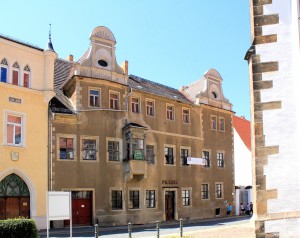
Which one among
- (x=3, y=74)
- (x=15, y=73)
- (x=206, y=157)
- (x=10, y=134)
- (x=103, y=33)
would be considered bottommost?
(x=206, y=157)

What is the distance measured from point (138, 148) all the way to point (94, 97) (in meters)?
4.94

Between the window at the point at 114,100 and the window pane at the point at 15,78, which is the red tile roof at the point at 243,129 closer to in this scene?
the window at the point at 114,100

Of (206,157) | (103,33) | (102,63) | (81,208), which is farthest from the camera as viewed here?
(206,157)

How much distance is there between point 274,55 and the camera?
705 cm

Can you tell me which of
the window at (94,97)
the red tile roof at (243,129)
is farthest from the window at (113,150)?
the red tile roof at (243,129)

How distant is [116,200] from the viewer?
33125mm

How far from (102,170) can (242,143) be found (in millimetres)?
22463

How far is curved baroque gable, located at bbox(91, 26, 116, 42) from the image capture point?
33381mm

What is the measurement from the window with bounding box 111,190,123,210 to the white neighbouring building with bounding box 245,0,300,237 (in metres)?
26.6

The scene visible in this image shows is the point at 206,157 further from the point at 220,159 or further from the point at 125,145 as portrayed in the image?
the point at 125,145

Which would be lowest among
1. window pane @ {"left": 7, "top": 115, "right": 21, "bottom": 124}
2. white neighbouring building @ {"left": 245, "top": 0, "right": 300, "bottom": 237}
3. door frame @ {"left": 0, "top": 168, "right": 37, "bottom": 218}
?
door frame @ {"left": 0, "top": 168, "right": 37, "bottom": 218}

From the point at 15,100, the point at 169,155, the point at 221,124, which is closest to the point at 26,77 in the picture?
the point at 15,100

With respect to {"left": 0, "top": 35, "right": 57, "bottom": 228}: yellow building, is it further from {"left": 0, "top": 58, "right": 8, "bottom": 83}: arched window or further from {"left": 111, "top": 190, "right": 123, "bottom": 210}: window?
{"left": 111, "top": 190, "right": 123, "bottom": 210}: window

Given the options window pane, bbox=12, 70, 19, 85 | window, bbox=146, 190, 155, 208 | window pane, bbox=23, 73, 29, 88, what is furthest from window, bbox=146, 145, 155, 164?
window pane, bbox=12, 70, 19, 85
